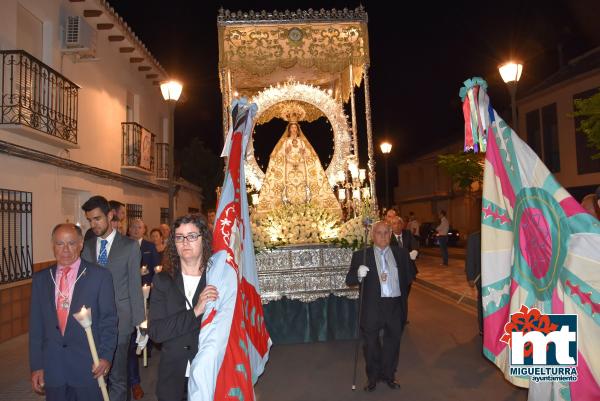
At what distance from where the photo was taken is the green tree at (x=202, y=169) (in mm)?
30438

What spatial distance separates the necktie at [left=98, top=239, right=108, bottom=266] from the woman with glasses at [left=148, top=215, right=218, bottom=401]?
1.63 metres

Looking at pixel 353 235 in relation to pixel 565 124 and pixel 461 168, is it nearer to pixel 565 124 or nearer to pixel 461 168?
pixel 461 168

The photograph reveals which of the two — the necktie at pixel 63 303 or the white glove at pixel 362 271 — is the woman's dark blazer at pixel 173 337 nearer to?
the necktie at pixel 63 303

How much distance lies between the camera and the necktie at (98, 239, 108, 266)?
15.4 feet

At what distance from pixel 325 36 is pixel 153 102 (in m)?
11.5

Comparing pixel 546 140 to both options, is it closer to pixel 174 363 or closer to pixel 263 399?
pixel 263 399

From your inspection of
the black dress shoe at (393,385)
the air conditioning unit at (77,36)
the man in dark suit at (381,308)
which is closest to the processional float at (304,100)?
the man in dark suit at (381,308)

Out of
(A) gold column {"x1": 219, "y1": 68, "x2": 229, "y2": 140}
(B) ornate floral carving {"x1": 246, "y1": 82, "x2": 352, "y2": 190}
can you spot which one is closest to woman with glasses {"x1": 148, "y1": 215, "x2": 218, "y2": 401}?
(A) gold column {"x1": 219, "y1": 68, "x2": 229, "y2": 140}

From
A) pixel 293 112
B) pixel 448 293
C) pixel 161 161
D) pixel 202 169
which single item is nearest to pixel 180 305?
pixel 293 112

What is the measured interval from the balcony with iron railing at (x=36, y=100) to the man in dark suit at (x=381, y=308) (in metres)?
7.14

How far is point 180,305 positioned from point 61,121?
945 centimetres

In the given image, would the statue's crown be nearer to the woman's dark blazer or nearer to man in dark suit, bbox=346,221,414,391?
man in dark suit, bbox=346,221,414,391

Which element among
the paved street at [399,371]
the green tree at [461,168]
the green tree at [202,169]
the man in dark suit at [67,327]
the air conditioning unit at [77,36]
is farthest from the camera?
the green tree at [202,169]

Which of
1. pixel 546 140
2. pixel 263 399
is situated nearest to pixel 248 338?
pixel 263 399
